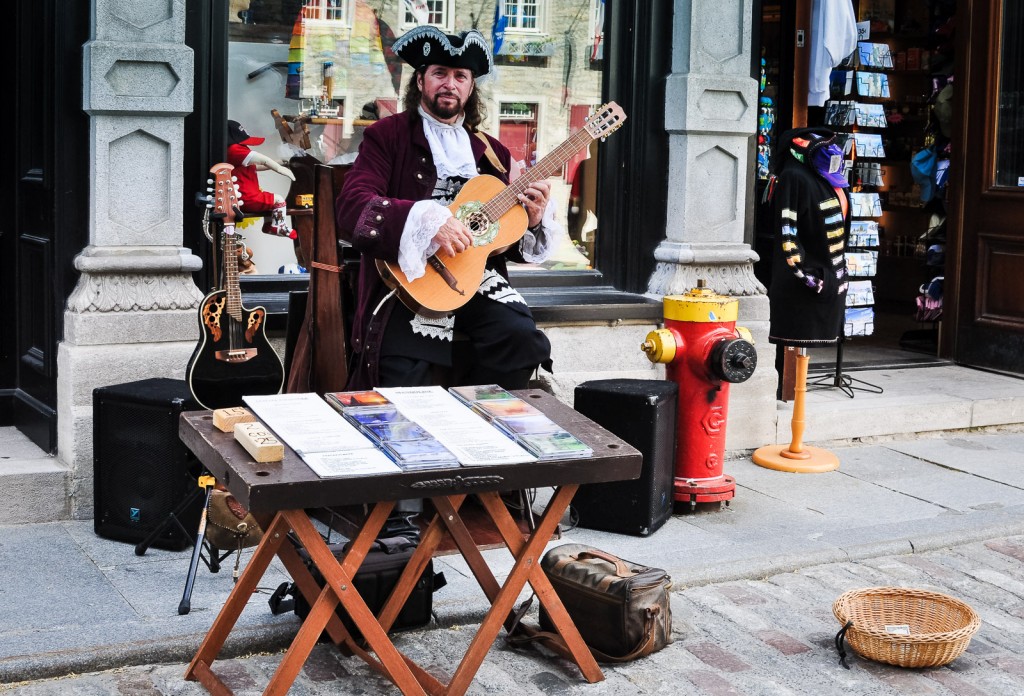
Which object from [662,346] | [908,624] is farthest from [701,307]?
[908,624]

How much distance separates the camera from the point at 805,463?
6.84 meters

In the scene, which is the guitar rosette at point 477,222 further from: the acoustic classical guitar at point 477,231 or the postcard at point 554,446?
the postcard at point 554,446

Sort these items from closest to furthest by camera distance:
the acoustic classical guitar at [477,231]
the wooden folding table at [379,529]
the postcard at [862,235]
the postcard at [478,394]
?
the wooden folding table at [379,529]
the postcard at [478,394]
the acoustic classical guitar at [477,231]
the postcard at [862,235]

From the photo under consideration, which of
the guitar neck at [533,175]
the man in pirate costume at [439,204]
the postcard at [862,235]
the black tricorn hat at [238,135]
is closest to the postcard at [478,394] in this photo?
the man in pirate costume at [439,204]

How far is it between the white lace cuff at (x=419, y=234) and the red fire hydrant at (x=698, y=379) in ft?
4.71

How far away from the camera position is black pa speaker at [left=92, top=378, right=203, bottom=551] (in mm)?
5152

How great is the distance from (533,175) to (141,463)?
1908mm

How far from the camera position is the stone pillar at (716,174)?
22.2ft

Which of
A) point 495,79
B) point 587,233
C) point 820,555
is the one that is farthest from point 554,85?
point 820,555

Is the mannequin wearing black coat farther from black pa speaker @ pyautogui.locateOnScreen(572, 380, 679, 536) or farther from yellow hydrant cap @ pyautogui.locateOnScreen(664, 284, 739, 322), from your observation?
black pa speaker @ pyautogui.locateOnScreen(572, 380, 679, 536)

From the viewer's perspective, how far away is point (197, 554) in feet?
15.4

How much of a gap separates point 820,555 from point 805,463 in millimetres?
1459

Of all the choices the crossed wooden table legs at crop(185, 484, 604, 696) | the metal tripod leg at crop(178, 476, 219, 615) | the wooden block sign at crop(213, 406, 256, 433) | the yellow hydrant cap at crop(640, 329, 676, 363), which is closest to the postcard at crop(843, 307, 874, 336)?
the yellow hydrant cap at crop(640, 329, 676, 363)

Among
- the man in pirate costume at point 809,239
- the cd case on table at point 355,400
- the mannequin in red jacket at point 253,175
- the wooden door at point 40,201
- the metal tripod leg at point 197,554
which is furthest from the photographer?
the man in pirate costume at point 809,239
